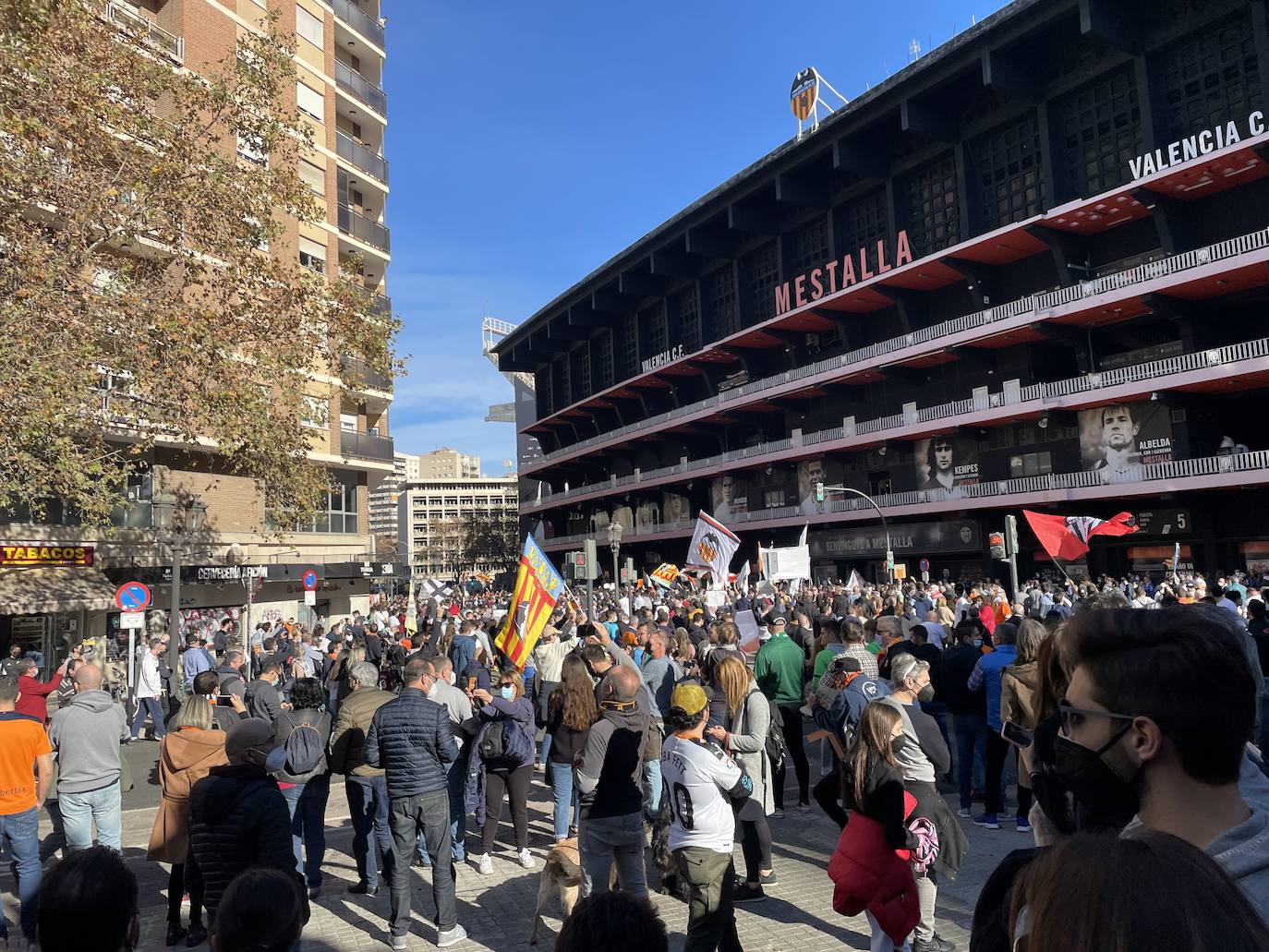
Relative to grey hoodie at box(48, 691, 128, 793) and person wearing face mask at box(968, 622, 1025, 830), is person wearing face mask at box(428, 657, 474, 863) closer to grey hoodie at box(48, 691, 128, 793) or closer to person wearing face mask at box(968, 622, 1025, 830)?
grey hoodie at box(48, 691, 128, 793)

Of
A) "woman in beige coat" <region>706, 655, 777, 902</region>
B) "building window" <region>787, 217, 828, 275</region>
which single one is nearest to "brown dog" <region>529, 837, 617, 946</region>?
"woman in beige coat" <region>706, 655, 777, 902</region>

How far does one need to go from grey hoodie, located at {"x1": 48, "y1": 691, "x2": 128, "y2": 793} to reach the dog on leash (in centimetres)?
454

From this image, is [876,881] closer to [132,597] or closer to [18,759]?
[18,759]

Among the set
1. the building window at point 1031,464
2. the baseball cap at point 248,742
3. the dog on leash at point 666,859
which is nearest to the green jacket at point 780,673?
the dog on leash at point 666,859

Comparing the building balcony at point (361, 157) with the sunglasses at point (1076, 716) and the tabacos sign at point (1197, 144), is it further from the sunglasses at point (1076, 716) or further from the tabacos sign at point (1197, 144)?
the sunglasses at point (1076, 716)

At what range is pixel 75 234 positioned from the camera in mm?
15422

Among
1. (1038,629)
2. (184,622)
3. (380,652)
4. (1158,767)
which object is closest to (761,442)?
(184,622)

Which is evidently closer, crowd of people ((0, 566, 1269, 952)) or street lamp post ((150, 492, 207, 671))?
crowd of people ((0, 566, 1269, 952))

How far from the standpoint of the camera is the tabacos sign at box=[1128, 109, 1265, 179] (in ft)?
84.6

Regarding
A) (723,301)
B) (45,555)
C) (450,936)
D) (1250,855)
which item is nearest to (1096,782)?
(1250,855)

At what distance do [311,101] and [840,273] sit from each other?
24.9 m

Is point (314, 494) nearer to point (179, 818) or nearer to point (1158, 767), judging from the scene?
point (179, 818)

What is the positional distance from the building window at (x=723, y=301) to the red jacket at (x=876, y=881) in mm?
46246

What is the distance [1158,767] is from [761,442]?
47328mm
